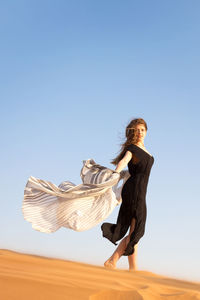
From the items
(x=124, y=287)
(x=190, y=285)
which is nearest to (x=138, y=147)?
(x=190, y=285)

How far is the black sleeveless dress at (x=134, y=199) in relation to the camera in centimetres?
599

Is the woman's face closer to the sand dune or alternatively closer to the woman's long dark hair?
the woman's long dark hair

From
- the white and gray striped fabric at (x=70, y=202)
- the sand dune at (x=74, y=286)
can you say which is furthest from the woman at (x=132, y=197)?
the sand dune at (x=74, y=286)

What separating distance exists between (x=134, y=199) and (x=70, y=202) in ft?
3.58

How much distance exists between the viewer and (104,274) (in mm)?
3670

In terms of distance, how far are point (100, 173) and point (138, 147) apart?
2.65 feet

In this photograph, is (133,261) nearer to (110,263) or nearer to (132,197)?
(110,263)

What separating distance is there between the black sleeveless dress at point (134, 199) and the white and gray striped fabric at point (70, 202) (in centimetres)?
39

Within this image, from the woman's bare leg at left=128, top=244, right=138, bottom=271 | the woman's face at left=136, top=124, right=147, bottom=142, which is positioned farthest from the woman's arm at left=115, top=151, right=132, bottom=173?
the woman's bare leg at left=128, top=244, right=138, bottom=271

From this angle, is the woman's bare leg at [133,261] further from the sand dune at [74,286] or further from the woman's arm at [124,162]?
the sand dune at [74,286]

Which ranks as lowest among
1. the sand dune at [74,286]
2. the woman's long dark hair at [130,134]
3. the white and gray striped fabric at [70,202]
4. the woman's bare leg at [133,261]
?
the sand dune at [74,286]

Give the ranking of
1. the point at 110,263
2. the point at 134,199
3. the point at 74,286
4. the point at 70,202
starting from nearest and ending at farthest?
the point at 74,286
the point at 70,202
the point at 110,263
the point at 134,199

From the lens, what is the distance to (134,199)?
607 cm

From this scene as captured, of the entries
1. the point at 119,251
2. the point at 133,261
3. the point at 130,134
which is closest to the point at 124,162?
the point at 130,134
